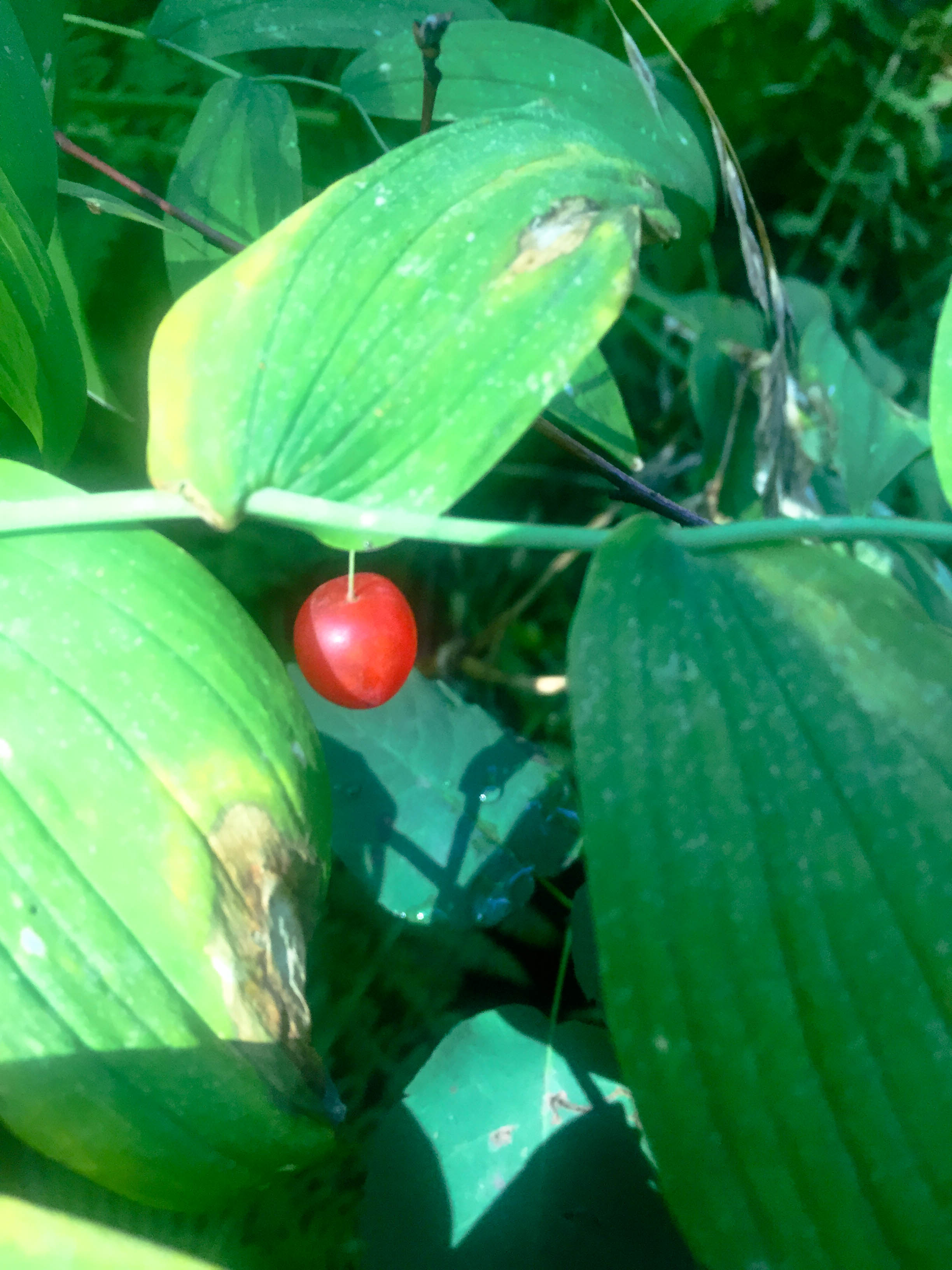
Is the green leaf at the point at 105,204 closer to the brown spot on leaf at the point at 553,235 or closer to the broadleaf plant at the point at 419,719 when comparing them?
the broadleaf plant at the point at 419,719

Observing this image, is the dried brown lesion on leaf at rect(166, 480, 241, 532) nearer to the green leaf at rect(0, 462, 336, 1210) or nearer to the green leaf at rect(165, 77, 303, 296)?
the green leaf at rect(0, 462, 336, 1210)

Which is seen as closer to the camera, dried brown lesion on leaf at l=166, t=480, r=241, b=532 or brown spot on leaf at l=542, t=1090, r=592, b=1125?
dried brown lesion on leaf at l=166, t=480, r=241, b=532

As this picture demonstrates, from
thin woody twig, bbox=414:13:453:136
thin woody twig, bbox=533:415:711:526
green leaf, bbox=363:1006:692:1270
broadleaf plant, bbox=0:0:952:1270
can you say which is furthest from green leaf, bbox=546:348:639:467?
green leaf, bbox=363:1006:692:1270

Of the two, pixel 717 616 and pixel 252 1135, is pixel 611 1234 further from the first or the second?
pixel 717 616

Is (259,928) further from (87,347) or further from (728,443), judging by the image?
(728,443)

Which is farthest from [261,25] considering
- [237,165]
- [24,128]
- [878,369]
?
[878,369]

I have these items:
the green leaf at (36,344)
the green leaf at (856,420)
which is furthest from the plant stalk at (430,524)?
the green leaf at (856,420)
